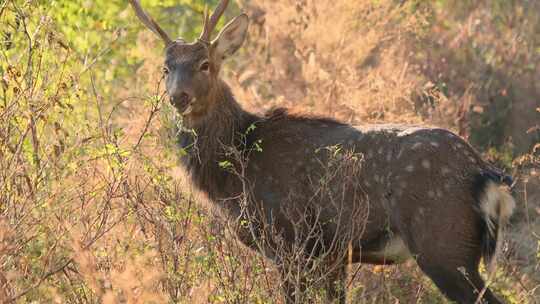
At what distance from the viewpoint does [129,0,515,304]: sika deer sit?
6.96 meters

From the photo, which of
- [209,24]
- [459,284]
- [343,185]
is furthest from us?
[209,24]

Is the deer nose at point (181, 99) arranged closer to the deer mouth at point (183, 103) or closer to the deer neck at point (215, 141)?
the deer mouth at point (183, 103)

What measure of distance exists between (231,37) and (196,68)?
763mm

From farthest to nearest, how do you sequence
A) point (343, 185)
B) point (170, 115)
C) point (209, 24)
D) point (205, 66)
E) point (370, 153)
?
point (209, 24)
point (205, 66)
point (170, 115)
point (370, 153)
point (343, 185)

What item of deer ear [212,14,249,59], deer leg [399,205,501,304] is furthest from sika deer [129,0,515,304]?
deer ear [212,14,249,59]

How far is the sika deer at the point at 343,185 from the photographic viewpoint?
6957mm

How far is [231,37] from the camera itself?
909 centimetres

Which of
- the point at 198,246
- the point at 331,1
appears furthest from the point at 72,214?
the point at 331,1

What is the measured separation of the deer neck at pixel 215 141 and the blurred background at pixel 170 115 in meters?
0.16

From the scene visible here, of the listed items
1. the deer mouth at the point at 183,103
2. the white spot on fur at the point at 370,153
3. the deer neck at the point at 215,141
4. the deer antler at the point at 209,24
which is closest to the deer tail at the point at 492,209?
the white spot on fur at the point at 370,153

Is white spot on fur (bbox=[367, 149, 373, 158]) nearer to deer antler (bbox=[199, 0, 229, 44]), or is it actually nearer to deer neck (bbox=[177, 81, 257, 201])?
deer neck (bbox=[177, 81, 257, 201])

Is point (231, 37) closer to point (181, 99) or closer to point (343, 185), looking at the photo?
point (181, 99)

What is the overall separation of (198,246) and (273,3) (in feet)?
20.6

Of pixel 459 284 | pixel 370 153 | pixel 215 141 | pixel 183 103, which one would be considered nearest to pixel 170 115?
pixel 183 103
